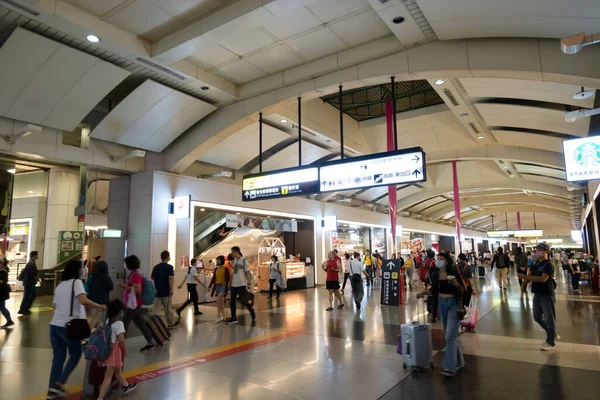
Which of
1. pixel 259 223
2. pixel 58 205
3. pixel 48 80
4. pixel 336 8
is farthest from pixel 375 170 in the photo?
pixel 58 205

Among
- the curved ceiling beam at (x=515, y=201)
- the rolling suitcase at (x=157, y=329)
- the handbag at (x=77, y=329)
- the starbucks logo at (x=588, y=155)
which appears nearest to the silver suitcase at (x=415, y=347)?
the handbag at (x=77, y=329)

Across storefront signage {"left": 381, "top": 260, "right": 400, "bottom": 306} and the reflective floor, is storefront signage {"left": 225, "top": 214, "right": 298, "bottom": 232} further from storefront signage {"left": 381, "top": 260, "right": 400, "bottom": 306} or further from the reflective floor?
storefront signage {"left": 381, "top": 260, "right": 400, "bottom": 306}

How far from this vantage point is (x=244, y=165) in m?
15.5

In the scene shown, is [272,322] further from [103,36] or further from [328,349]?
[103,36]

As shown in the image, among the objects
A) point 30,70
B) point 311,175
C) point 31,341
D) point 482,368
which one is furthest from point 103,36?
point 482,368

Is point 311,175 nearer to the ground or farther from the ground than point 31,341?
farther from the ground

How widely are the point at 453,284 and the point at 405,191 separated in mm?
19820

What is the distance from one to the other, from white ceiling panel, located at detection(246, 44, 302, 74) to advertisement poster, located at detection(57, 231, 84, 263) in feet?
40.2

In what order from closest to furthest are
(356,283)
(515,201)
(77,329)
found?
1. (77,329)
2. (356,283)
3. (515,201)

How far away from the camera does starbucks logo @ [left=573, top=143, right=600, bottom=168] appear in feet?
23.9

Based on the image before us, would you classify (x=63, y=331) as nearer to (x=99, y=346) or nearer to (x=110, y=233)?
(x=99, y=346)

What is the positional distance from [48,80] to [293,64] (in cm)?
537

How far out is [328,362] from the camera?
5387mm

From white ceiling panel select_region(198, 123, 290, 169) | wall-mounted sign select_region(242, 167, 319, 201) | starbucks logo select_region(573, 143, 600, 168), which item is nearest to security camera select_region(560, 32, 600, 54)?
starbucks logo select_region(573, 143, 600, 168)
